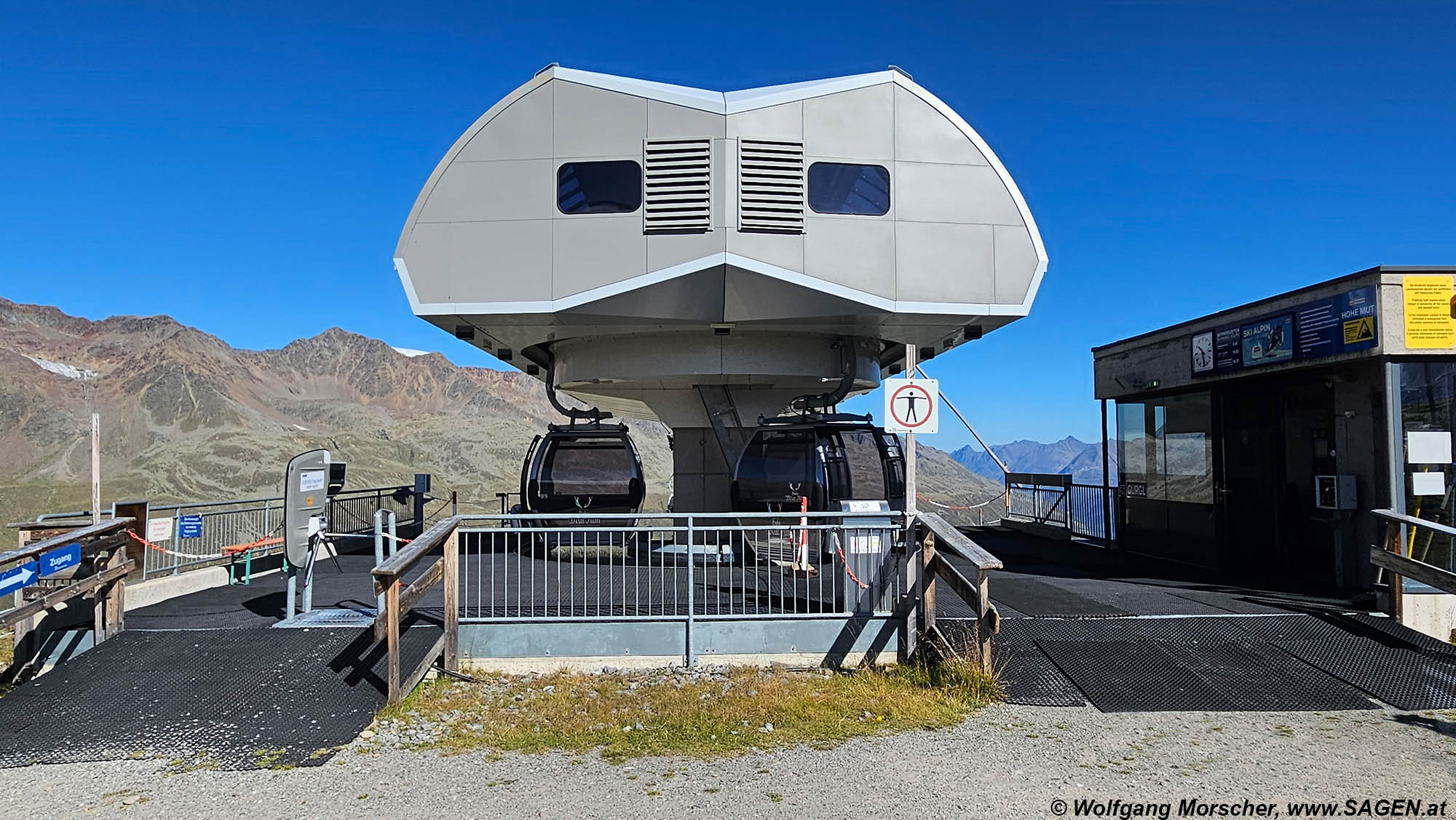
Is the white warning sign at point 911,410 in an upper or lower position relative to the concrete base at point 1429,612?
upper

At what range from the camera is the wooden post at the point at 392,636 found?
260 inches

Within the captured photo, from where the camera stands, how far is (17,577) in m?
7.03

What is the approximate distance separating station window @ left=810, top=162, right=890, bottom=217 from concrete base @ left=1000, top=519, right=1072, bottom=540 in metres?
7.82

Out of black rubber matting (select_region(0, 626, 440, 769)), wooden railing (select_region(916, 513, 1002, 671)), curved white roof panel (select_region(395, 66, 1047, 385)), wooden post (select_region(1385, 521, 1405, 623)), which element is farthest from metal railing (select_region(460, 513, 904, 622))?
wooden post (select_region(1385, 521, 1405, 623))

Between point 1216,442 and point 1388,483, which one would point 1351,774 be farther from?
point 1216,442

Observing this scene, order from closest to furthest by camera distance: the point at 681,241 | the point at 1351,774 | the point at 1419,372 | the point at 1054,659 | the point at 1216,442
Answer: the point at 1351,774, the point at 1054,659, the point at 1419,372, the point at 681,241, the point at 1216,442

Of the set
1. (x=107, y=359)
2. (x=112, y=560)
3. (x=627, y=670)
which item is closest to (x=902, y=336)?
(x=627, y=670)

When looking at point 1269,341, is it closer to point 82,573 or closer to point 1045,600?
point 1045,600

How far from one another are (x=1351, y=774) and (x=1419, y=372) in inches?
217

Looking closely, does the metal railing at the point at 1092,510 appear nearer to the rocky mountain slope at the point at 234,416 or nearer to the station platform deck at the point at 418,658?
the station platform deck at the point at 418,658

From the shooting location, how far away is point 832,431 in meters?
12.4

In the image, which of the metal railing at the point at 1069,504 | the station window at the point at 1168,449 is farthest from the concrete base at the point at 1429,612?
the metal railing at the point at 1069,504

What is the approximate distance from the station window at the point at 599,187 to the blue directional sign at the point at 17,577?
6.20 meters

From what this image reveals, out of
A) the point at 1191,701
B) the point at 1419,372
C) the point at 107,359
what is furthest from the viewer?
the point at 107,359
